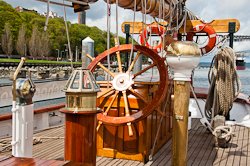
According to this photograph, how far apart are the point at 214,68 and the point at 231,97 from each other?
544 millimetres

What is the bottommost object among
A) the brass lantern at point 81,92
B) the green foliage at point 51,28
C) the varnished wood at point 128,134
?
the varnished wood at point 128,134

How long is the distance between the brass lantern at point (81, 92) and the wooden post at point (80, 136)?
42mm

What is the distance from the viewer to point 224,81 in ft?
17.0

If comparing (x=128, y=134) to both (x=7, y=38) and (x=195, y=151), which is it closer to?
(x=195, y=151)

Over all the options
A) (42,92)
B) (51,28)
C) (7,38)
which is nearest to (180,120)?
(42,92)

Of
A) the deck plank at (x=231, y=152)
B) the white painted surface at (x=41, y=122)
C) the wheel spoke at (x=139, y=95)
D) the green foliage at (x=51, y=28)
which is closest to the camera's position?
the wheel spoke at (x=139, y=95)

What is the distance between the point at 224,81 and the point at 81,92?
3.72 metres

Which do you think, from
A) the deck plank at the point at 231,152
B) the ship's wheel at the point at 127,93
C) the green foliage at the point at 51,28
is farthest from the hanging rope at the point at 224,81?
the green foliage at the point at 51,28

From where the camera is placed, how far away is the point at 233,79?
5.23 meters

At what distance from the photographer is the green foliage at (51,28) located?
136 feet

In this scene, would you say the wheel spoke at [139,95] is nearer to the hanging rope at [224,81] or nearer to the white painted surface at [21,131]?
the white painted surface at [21,131]

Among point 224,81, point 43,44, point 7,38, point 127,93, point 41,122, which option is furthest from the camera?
point 43,44

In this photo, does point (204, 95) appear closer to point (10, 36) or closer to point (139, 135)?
point (139, 135)

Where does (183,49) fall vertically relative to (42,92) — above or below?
above
